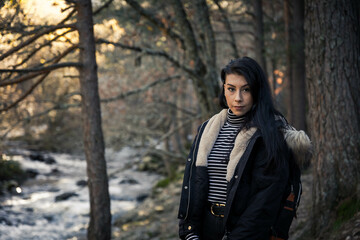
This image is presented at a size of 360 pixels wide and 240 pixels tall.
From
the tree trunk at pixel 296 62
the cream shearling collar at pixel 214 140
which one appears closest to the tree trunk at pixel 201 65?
the tree trunk at pixel 296 62

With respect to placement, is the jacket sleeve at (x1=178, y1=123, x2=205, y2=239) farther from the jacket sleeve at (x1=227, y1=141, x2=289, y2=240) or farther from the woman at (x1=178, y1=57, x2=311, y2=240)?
the jacket sleeve at (x1=227, y1=141, x2=289, y2=240)

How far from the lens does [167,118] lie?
1762cm

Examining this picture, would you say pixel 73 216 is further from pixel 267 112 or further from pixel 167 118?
pixel 267 112

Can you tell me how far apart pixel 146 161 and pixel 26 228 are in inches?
437

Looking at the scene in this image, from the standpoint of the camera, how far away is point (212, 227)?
2641 millimetres

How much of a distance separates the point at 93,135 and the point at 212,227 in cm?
401

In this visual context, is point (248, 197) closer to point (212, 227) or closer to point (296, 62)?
point (212, 227)

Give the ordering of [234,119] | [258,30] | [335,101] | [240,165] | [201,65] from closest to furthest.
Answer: [240,165], [234,119], [335,101], [201,65], [258,30]

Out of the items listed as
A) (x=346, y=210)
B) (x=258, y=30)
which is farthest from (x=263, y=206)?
(x=258, y=30)

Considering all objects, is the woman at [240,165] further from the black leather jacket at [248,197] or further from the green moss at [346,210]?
the green moss at [346,210]

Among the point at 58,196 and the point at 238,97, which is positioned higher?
the point at 238,97

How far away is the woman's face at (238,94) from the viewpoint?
2551 millimetres

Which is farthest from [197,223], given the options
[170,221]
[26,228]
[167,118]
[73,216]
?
[167,118]

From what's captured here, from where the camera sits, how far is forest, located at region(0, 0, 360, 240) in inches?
180
